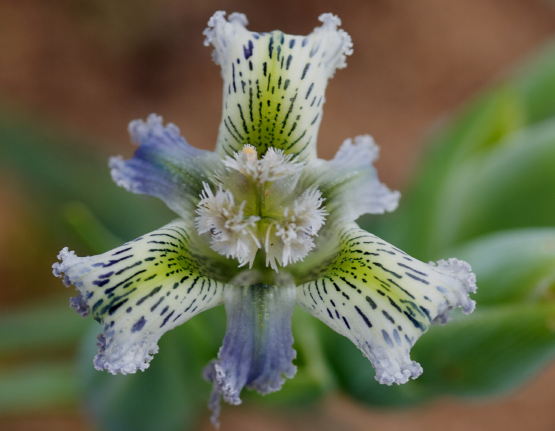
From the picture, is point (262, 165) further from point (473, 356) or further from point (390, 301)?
point (473, 356)

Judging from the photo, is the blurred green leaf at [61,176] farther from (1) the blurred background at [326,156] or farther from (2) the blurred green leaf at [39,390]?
(2) the blurred green leaf at [39,390]

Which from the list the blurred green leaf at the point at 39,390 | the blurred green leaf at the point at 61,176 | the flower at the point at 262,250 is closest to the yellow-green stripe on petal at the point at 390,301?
the flower at the point at 262,250

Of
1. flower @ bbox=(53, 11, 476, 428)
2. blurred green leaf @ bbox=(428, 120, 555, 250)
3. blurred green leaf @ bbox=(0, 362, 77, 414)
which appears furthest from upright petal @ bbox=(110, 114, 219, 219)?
blurred green leaf @ bbox=(0, 362, 77, 414)

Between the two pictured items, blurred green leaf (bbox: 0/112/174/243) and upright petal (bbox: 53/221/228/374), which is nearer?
upright petal (bbox: 53/221/228/374)

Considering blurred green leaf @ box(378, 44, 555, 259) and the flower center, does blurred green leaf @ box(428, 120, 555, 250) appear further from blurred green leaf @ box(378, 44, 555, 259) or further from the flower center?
the flower center

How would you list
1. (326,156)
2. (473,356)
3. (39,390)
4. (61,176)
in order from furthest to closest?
(326,156)
(61,176)
(39,390)
(473,356)

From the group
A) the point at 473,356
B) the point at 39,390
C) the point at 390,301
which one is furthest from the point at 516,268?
the point at 39,390
